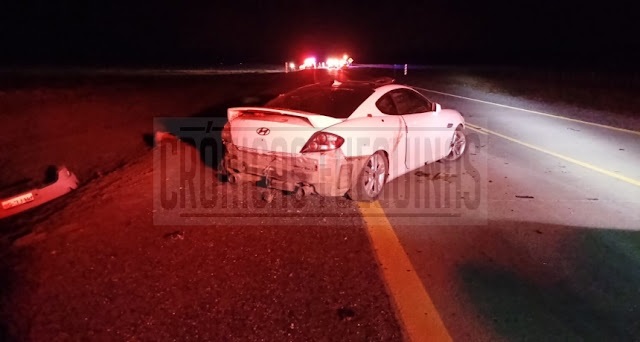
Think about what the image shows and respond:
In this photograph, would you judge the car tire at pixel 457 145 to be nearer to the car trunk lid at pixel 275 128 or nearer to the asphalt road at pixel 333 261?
the asphalt road at pixel 333 261

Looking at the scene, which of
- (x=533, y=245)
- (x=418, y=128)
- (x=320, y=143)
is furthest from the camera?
(x=418, y=128)

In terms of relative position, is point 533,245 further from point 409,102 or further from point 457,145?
point 457,145

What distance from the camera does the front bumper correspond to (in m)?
5.01

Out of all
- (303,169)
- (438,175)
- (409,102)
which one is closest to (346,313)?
(303,169)

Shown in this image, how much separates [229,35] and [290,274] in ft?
316

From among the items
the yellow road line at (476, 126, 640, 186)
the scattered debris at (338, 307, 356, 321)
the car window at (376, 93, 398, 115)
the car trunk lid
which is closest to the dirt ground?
the scattered debris at (338, 307, 356, 321)

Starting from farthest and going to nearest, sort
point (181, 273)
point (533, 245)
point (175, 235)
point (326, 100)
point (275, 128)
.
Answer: point (326, 100), point (275, 128), point (175, 235), point (533, 245), point (181, 273)

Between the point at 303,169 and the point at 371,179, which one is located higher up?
the point at 303,169

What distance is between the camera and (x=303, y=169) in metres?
5.05

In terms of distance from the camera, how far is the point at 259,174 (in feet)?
17.6

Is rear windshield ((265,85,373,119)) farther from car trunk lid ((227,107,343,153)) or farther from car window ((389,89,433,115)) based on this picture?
car window ((389,89,433,115))

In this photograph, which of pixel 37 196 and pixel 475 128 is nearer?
pixel 37 196

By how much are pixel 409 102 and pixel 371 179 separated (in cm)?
144

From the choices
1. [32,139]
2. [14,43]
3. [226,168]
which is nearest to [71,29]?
[14,43]
